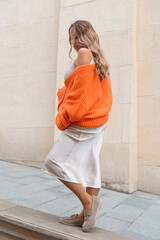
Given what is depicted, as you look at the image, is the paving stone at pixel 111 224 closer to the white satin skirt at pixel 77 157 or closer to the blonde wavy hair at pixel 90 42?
the white satin skirt at pixel 77 157

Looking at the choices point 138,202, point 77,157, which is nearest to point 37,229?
point 77,157

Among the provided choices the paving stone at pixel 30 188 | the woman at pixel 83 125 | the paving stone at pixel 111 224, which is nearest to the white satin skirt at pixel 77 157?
the woman at pixel 83 125

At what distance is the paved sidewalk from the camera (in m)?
2.57

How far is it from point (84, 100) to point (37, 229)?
3.87 feet

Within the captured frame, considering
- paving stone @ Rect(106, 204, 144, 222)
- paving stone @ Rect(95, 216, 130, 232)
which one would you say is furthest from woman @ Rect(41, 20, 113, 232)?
paving stone @ Rect(106, 204, 144, 222)

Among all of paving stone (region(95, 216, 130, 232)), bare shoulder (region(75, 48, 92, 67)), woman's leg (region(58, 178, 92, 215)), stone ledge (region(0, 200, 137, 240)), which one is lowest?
paving stone (region(95, 216, 130, 232))

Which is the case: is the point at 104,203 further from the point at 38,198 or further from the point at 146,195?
the point at 146,195

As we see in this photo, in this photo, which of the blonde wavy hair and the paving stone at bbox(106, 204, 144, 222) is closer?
the blonde wavy hair

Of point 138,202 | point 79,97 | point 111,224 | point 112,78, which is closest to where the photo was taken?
point 79,97

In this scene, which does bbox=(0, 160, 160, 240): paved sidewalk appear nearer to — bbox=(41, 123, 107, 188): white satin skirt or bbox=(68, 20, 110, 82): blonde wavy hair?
bbox=(41, 123, 107, 188): white satin skirt

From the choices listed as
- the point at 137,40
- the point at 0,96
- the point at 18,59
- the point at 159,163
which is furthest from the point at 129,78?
the point at 0,96

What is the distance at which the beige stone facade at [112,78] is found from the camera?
421 cm

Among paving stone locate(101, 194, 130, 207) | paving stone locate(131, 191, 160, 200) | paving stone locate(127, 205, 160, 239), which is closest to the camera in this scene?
paving stone locate(127, 205, 160, 239)

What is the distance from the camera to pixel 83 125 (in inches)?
80.4
